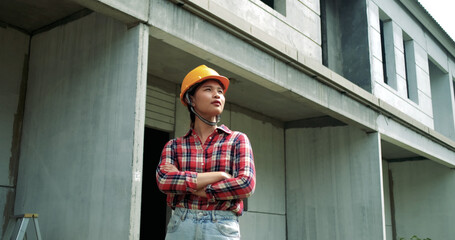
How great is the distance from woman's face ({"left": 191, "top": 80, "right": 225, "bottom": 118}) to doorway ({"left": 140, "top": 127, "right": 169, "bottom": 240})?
16.9 ft

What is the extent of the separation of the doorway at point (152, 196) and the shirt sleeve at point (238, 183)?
5.41 m

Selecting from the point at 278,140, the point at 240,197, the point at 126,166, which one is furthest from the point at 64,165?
the point at 278,140

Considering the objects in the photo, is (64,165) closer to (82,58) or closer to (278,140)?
(82,58)

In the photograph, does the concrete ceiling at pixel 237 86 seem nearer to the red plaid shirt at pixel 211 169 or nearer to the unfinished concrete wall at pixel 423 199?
the red plaid shirt at pixel 211 169

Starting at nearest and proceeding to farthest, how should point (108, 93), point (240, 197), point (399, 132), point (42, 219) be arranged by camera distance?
point (240, 197) < point (108, 93) < point (42, 219) < point (399, 132)

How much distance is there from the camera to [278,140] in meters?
10.1

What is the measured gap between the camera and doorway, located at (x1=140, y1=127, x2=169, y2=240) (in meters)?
8.58

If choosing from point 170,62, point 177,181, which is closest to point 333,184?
point 170,62

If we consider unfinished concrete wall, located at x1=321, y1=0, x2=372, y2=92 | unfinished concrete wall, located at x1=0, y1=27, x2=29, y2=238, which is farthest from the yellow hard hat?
unfinished concrete wall, located at x1=321, y1=0, x2=372, y2=92

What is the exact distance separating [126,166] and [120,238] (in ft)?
1.99

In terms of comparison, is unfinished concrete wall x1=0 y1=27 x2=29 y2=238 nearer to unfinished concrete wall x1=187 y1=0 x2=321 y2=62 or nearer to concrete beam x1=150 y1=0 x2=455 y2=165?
concrete beam x1=150 y1=0 x2=455 y2=165

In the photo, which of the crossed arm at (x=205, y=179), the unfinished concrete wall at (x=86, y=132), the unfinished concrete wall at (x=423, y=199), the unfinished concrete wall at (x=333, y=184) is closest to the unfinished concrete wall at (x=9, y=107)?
the unfinished concrete wall at (x=86, y=132)

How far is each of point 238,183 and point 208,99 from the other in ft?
2.07

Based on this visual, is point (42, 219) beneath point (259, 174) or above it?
beneath
